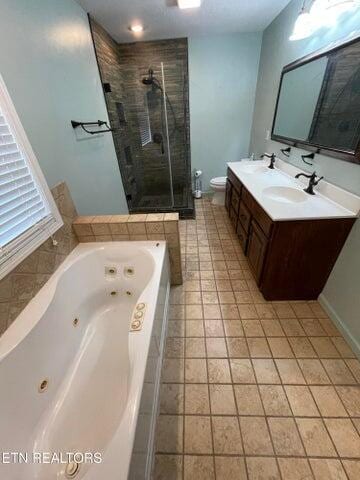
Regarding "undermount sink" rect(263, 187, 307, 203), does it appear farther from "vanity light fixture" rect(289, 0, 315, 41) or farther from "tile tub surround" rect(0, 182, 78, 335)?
"tile tub surround" rect(0, 182, 78, 335)

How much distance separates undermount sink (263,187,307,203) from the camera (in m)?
1.79

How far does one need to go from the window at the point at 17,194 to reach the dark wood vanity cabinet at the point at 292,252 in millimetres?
1559

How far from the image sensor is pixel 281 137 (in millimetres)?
2299

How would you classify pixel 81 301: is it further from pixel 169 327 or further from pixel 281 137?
pixel 281 137

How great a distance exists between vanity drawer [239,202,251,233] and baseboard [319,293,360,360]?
865mm

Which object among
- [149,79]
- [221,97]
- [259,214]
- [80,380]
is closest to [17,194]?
[80,380]

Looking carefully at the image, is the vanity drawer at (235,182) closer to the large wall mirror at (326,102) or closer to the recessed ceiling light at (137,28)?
the large wall mirror at (326,102)

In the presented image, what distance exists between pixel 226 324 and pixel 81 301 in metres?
1.12

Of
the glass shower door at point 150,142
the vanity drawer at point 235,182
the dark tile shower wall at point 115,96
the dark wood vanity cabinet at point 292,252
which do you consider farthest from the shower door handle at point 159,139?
the dark wood vanity cabinet at point 292,252

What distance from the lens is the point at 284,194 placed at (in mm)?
1920

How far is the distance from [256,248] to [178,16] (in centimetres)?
257

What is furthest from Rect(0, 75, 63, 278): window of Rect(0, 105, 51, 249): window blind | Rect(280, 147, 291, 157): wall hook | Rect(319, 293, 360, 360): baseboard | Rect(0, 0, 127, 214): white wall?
Rect(280, 147, 291, 157): wall hook

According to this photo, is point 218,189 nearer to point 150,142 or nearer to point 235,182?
point 235,182

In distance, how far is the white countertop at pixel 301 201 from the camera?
1.37 metres
